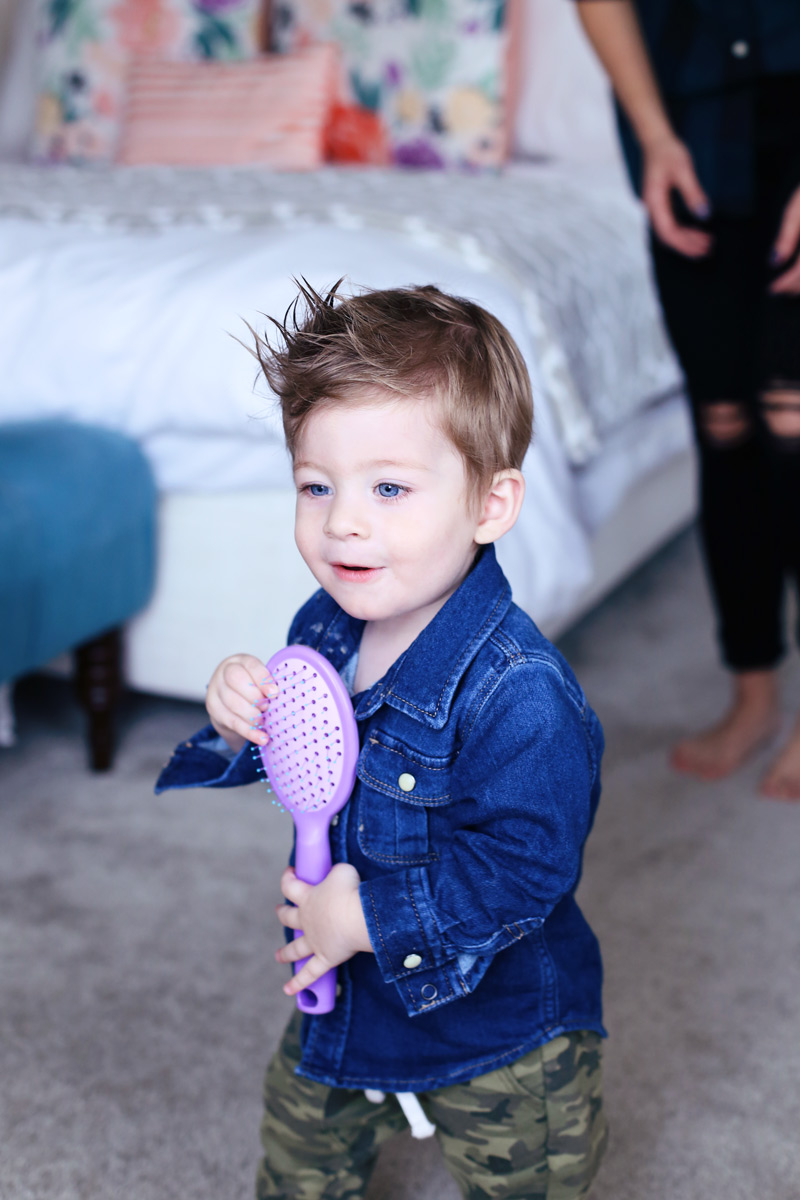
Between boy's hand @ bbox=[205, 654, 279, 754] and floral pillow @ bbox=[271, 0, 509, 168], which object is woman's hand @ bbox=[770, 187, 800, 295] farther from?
floral pillow @ bbox=[271, 0, 509, 168]

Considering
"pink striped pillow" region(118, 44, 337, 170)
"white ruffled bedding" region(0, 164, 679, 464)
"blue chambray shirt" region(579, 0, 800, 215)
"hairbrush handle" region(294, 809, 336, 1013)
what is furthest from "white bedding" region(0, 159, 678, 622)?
"pink striped pillow" region(118, 44, 337, 170)

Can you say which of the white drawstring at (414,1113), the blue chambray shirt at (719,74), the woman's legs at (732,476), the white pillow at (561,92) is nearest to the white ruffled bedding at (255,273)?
the woman's legs at (732,476)

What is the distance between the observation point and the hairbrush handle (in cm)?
65

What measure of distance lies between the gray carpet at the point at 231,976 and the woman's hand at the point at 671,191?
680mm

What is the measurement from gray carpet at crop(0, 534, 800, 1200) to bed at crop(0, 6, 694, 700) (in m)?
0.20

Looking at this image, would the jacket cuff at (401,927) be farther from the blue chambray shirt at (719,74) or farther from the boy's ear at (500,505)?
the blue chambray shirt at (719,74)

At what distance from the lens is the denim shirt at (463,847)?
61 centimetres

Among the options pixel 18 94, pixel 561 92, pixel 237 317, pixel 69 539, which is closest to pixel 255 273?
pixel 237 317

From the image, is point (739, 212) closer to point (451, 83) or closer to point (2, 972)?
point (2, 972)

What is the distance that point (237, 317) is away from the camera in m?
1.25

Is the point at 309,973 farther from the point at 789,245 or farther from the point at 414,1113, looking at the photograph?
the point at 789,245

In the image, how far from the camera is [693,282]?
1.34 m

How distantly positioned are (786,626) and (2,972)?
1464mm

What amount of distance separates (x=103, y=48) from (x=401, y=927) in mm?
2515
